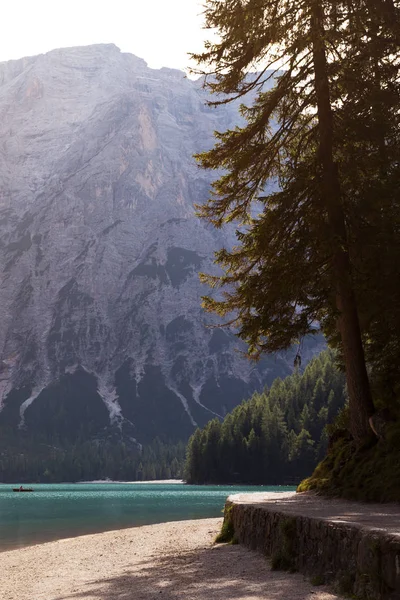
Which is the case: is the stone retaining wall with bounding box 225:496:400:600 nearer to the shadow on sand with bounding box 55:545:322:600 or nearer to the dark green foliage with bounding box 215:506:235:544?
the shadow on sand with bounding box 55:545:322:600

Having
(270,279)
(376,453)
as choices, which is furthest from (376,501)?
(270,279)

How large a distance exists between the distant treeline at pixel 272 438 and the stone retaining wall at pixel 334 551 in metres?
124

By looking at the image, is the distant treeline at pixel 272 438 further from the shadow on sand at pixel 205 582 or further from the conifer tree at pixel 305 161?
the shadow on sand at pixel 205 582

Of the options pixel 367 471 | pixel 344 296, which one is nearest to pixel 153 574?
pixel 367 471

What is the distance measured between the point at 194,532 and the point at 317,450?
373 ft

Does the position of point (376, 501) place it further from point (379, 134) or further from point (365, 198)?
point (379, 134)

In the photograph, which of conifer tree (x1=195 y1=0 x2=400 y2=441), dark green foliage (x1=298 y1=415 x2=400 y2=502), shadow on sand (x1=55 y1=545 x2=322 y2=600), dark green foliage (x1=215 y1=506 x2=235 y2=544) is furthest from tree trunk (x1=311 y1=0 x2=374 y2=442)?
shadow on sand (x1=55 y1=545 x2=322 y2=600)

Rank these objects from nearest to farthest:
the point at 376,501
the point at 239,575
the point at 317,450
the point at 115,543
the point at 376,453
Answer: the point at 239,575 < the point at 376,501 < the point at 376,453 < the point at 115,543 < the point at 317,450

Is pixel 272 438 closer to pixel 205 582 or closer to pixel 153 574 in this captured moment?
pixel 153 574

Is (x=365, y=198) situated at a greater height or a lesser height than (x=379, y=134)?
lesser

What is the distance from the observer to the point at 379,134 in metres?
21.4

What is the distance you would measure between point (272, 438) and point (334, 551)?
138 m

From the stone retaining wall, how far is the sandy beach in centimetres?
32

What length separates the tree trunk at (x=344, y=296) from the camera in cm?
2086
